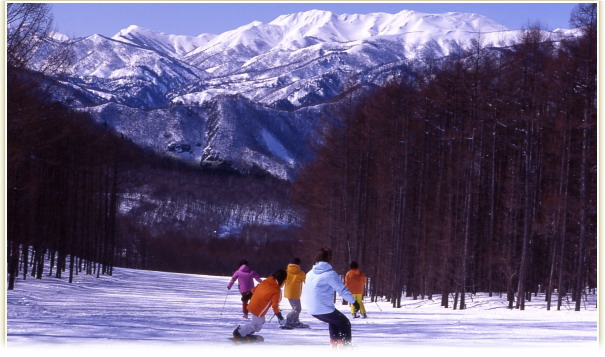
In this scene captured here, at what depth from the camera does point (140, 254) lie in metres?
98.3

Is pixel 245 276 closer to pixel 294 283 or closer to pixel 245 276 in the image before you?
pixel 245 276

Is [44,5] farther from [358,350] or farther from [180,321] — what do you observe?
[358,350]

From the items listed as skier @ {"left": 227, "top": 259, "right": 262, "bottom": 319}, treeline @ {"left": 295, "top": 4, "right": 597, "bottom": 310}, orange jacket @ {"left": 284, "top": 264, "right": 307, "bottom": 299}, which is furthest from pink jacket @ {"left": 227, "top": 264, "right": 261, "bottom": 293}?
treeline @ {"left": 295, "top": 4, "right": 597, "bottom": 310}

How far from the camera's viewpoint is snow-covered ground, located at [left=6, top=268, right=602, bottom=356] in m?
13.4

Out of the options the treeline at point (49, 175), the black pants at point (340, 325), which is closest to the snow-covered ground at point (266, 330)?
the black pants at point (340, 325)

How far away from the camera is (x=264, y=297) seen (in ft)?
49.5

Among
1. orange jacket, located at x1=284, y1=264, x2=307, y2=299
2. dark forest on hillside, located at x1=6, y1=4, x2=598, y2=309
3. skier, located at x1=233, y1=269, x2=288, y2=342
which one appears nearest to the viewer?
skier, located at x1=233, y1=269, x2=288, y2=342

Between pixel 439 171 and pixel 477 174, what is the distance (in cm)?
186

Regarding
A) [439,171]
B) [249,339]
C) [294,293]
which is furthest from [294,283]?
[439,171]

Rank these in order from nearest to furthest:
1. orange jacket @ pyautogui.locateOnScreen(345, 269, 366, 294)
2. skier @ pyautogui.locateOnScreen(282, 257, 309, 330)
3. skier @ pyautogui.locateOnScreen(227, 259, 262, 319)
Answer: skier @ pyautogui.locateOnScreen(282, 257, 309, 330)
skier @ pyautogui.locateOnScreen(227, 259, 262, 319)
orange jacket @ pyautogui.locateOnScreen(345, 269, 366, 294)

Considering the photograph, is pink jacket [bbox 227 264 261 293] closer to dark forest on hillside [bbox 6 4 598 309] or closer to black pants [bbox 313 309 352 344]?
dark forest on hillside [bbox 6 4 598 309]

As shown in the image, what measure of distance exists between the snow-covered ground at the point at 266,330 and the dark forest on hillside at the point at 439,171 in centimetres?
217

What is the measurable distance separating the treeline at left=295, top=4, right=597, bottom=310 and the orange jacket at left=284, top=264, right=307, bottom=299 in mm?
7904

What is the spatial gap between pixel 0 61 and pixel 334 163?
87.8ft
